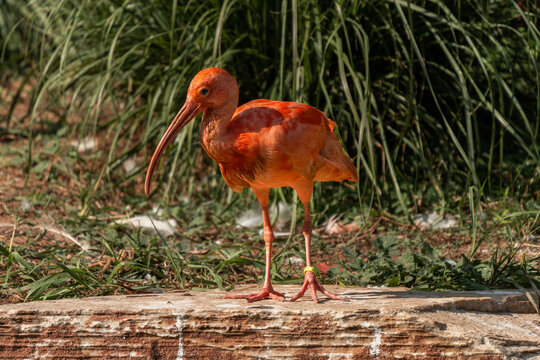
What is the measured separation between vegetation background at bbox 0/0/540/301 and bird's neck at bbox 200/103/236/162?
828 mm

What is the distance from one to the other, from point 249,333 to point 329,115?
2032 millimetres

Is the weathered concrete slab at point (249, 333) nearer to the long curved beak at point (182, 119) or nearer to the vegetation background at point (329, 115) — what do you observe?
the long curved beak at point (182, 119)

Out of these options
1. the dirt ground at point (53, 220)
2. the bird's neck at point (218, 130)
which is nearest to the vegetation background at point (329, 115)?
the dirt ground at point (53, 220)

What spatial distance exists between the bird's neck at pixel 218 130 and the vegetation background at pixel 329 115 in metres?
0.83

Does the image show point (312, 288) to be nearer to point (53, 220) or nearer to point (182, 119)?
point (182, 119)

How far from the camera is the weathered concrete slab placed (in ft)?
7.32

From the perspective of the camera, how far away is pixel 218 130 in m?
2.41

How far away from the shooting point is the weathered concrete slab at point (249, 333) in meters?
2.23

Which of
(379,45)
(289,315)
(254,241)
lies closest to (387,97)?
(379,45)

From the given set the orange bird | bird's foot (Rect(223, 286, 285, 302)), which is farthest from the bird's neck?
bird's foot (Rect(223, 286, 285, 302))

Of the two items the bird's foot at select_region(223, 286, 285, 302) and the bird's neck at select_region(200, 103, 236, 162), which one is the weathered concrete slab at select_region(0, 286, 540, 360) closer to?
the bird's foot at select_region(223, 286, 285, 302)

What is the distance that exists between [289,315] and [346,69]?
Answer: 2233mm

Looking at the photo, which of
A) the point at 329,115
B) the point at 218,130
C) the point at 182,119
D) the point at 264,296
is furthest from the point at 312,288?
the point at 329,115

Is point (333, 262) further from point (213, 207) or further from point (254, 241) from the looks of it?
point (213, 207)
